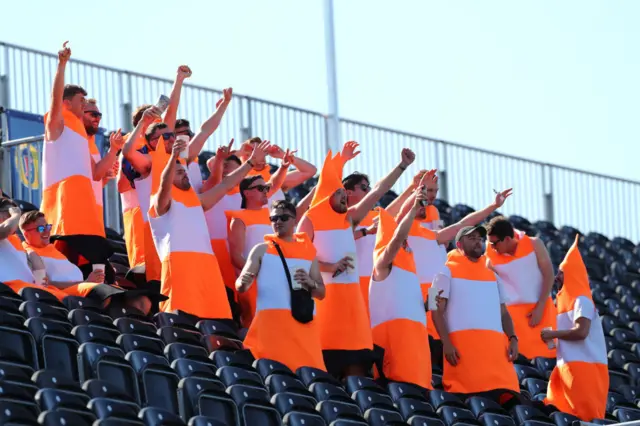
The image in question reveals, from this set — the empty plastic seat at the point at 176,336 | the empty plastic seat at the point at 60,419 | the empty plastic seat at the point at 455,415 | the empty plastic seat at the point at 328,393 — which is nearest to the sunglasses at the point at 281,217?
the empty plastic seat at the point at 176,336

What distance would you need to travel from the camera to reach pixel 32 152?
14.5m

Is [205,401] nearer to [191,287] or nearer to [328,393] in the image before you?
[328,393]

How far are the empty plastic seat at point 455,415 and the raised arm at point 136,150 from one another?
2.85 m

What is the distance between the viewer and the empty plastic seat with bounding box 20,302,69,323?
32.8 feet

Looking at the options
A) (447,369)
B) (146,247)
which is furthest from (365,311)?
(146,247)

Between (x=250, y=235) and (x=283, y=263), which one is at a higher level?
(x=250, y=235)

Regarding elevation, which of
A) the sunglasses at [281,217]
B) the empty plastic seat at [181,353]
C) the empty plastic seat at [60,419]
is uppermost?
the sunglasses at [281,217]

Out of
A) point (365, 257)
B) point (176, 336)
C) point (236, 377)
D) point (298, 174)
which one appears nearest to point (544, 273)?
point (365, 257)

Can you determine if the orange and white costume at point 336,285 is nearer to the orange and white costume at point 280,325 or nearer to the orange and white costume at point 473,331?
the orange and white costume at point 280,325

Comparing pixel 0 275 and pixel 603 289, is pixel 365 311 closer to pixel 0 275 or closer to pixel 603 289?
pixel 0 275

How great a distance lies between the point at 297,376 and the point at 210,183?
2099 millimetres

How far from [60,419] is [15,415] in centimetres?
22

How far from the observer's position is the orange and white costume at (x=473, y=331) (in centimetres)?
1182

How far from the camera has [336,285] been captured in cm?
1157
